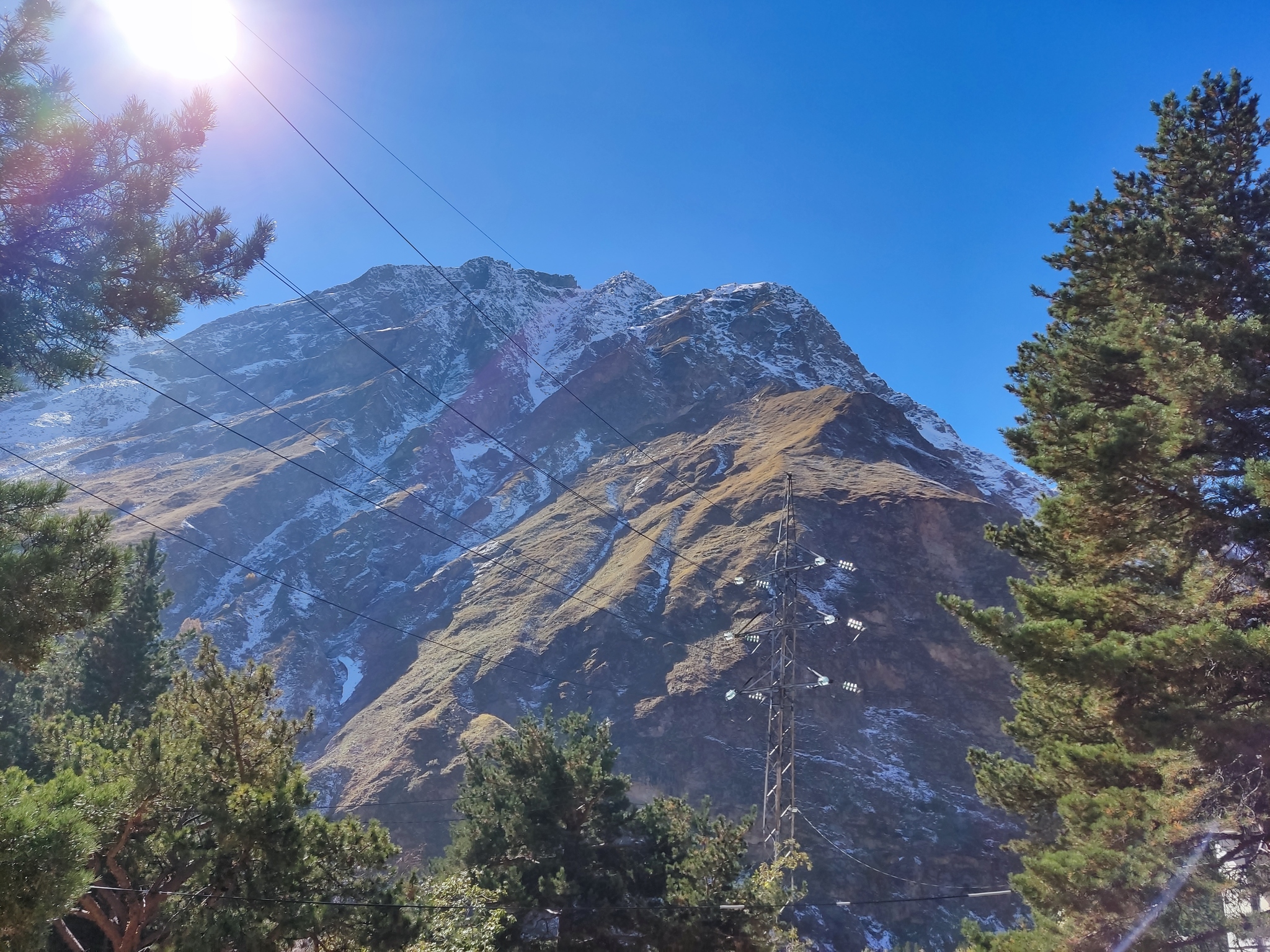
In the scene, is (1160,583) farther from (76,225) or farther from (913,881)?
(913,881)

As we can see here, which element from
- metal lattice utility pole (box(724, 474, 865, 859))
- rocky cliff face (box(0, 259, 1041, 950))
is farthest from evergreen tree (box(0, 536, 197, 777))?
rocky cliff face (box(0, 259, 1041, 950))

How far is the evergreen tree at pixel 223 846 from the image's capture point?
7.80 meters

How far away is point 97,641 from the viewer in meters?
21.7

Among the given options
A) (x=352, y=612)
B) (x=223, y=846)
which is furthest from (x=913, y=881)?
(x=352, y=612)

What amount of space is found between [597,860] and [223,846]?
8711 mm

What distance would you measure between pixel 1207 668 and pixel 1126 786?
292 centimetres

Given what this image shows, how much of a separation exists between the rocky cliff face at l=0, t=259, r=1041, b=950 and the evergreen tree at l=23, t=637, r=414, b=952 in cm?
496

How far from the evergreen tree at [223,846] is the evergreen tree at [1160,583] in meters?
8.61

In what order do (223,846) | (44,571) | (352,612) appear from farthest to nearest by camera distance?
1. (352,612)
2. (223,846)
3. (44,571)

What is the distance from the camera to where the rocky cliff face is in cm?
4394

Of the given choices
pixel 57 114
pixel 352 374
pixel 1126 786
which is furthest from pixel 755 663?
pixel 352 374

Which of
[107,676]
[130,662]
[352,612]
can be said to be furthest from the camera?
[352,612]

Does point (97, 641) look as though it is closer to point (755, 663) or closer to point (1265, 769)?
point (1265, 769)

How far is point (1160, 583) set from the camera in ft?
30.9
